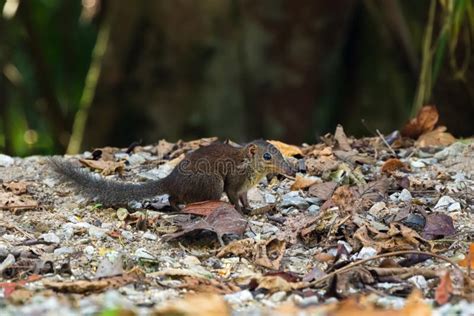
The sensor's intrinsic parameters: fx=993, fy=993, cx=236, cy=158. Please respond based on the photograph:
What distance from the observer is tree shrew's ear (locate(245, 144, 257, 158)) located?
5803 mm

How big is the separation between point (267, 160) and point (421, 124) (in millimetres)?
1654

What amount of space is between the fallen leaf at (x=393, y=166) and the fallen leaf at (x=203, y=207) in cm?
126

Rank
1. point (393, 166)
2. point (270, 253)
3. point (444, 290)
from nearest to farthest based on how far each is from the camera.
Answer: point (444, 290) < point (270, 253) < point (393, 166)

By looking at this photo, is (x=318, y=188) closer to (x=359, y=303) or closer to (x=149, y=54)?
(x=359, y=303)

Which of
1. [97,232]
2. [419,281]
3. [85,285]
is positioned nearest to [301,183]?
[97,232]

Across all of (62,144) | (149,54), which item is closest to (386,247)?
(149,54)

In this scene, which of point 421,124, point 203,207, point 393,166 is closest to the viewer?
point 203,207

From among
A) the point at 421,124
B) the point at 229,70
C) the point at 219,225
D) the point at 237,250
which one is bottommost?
the point at 237,250

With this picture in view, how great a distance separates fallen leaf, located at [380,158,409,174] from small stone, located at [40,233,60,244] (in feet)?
7.13

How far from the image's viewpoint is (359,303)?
147 inches

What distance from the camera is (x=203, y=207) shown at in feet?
17.3

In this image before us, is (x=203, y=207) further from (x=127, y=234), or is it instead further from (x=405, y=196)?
(x=405, y=196)

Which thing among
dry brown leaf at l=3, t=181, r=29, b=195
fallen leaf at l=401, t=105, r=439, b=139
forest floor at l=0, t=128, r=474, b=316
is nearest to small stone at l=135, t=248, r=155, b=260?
forest floor at l=0, t=128, r=474, b=316

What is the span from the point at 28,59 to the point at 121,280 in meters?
10.8
